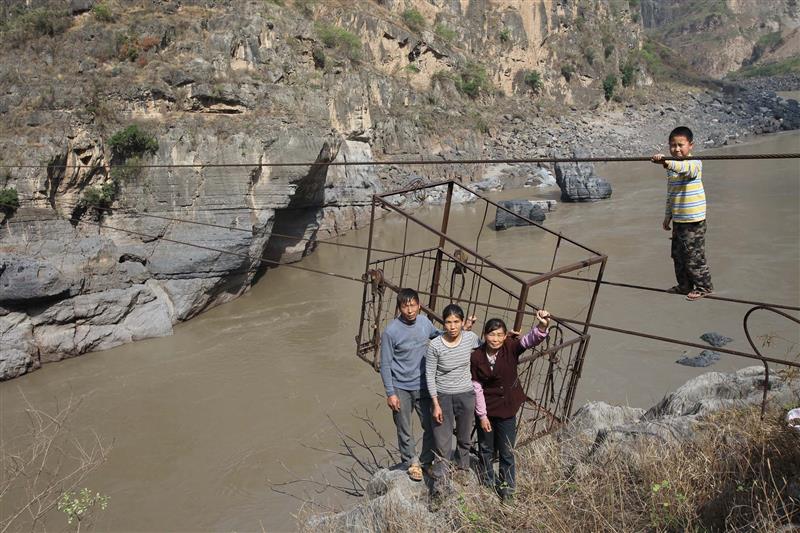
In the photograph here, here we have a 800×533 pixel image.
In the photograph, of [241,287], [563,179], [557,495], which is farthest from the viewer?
[563,179]

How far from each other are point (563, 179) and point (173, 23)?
15.1 metres

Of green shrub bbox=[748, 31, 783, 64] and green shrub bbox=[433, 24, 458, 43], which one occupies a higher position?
green shrub bbox=[748, 31, 783, 64]

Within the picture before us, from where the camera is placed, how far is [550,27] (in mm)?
43000

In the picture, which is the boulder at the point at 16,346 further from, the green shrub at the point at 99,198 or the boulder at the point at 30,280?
the green shrub at the point at 99,198

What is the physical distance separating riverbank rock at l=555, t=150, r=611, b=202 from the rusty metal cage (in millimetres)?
3484

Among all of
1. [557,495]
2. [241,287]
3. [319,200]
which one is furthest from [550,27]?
[557,495]

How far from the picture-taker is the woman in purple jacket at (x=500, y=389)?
11.8 ft

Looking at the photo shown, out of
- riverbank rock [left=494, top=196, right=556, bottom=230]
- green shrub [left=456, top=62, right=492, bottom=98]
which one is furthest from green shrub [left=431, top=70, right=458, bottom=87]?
riverbank rock [left=494, top=196, right=556, bottom=230]

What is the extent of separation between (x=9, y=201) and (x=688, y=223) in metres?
11.4

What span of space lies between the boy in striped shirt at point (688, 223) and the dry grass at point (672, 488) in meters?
0.97

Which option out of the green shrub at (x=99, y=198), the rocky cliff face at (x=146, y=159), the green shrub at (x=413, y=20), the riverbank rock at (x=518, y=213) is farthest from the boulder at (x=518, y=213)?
the green shrub at (x=413, y=20)

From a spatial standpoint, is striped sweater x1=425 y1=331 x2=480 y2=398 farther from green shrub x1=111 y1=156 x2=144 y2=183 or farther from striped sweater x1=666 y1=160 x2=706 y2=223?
green shrub x1=111 y1=156 x2=144 y2=183

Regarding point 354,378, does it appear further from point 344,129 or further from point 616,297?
point 344,129

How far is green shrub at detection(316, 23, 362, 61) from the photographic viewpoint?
24031 mm
